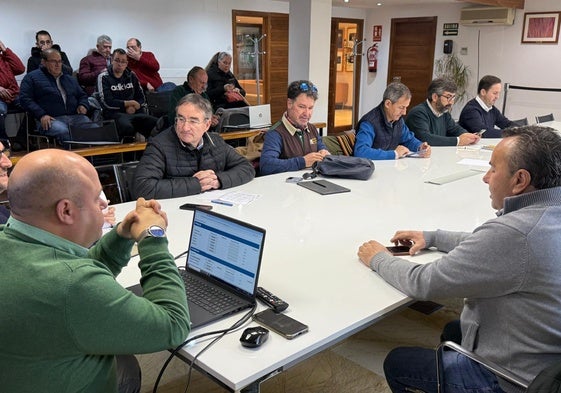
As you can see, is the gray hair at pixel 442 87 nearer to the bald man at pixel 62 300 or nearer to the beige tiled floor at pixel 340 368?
the beige tiled floor at pixel 340 368

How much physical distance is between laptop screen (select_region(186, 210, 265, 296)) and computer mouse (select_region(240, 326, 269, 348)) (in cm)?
17

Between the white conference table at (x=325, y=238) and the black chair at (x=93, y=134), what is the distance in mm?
2088

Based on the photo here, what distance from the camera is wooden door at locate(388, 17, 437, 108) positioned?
357 inches

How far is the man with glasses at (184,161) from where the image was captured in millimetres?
2650

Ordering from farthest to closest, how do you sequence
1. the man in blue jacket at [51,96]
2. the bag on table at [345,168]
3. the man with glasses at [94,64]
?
the man with glasses at [94,64], the man in blue jacket at [51,96], the bag on table at [345,168]

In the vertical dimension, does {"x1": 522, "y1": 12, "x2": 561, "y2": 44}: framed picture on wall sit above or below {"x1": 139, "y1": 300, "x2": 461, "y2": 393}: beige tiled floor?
above

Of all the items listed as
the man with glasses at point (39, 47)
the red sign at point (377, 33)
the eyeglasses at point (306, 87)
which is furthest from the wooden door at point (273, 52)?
the eyeglasses at point (306, 87)

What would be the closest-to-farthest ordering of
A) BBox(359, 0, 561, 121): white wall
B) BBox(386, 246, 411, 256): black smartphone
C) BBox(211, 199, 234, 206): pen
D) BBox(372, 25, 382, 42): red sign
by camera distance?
1. BBox(386, 246, 411, 256): black smartphone
2. BBox(211, 199, 234, 206): pen
3. BBox(359, 0, 561, 121): white wall
4. BBox(372, 25, 382, 42): red sign

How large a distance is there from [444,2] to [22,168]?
28.8ft

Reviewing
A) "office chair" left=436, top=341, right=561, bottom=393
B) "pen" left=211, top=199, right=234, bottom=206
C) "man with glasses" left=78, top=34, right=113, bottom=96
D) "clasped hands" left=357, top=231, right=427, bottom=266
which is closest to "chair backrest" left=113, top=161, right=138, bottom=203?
"pen" left=211, top=199, right=234, bottom=206

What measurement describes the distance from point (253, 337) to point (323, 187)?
5.35 ft

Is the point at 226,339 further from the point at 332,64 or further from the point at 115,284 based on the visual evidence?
the point at 332,64

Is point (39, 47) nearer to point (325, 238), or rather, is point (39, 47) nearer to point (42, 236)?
point (325, 238)

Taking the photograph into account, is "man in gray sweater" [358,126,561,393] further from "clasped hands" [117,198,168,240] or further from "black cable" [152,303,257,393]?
"clasped hands" [117,198,168,240]
